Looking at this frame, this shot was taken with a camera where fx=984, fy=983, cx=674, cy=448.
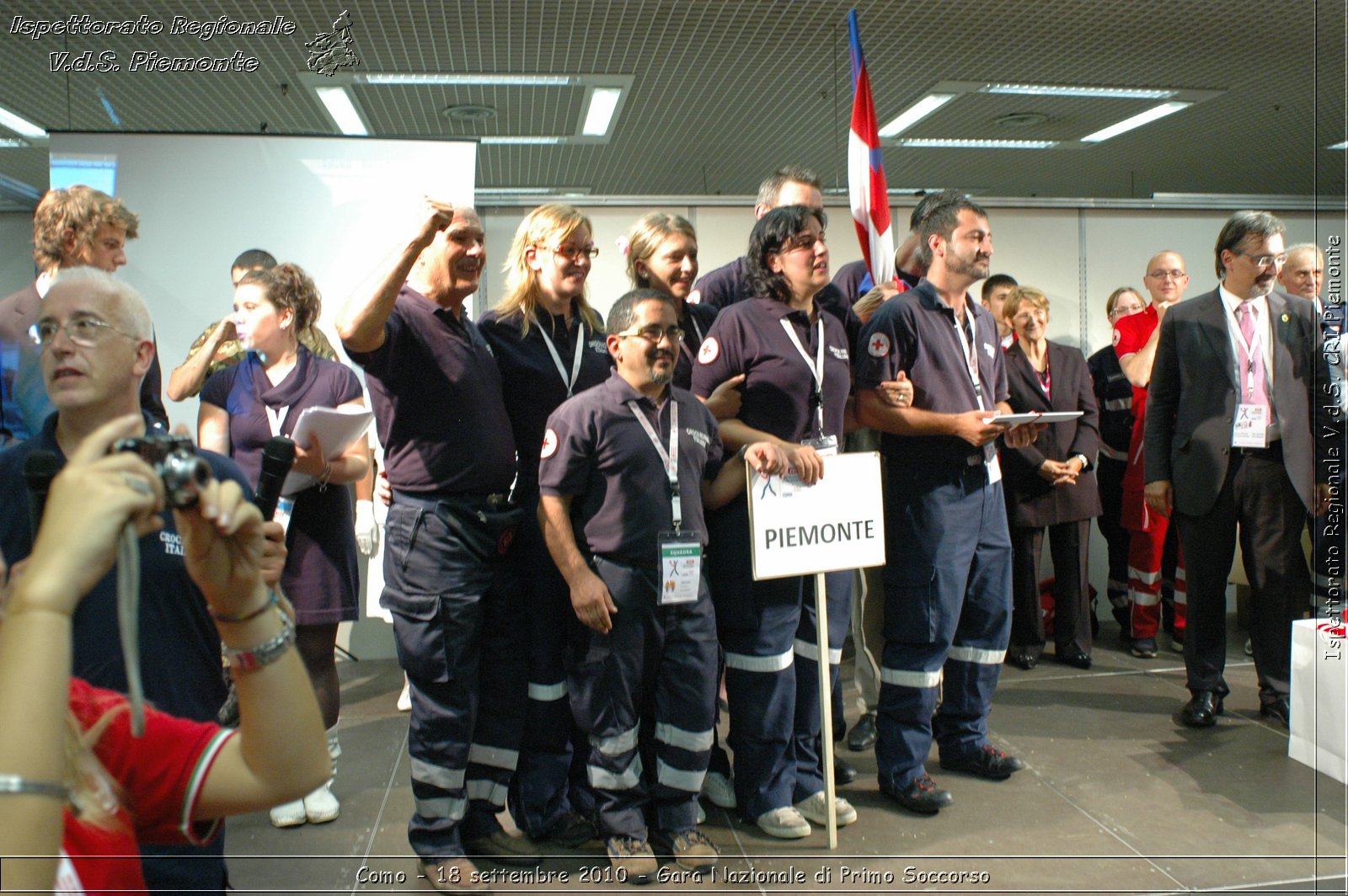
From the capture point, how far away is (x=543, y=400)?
9.10 feet

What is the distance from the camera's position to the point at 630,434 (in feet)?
8.39

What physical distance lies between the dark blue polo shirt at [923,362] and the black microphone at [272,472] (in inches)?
88.6

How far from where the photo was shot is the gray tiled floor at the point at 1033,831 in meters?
2.52

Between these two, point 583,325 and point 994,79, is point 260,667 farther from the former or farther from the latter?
point 994,79

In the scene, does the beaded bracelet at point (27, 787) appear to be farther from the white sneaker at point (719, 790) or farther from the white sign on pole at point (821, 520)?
the white sneaker at point (719, 790)

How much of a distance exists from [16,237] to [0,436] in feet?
3.06

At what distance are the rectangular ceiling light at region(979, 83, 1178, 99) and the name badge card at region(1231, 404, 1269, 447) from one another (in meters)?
4.43

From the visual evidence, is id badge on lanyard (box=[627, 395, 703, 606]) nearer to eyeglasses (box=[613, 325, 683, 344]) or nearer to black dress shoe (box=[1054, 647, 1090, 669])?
eyeglasses (box=[613, 325, 683, 344])

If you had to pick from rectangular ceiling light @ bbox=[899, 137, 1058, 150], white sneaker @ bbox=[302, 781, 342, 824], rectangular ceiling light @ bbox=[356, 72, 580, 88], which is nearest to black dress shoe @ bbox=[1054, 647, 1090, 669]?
white sneaker @ bbox=[302, 781, 342, 824]

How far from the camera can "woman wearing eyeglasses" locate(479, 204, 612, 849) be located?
2676mm

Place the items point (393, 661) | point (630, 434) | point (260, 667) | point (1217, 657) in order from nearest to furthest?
point (260, 667)
point (630, 434)
point (1217, 657)
point (393, 661)

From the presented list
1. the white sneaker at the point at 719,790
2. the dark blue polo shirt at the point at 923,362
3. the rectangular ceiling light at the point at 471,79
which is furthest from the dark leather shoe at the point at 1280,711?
the rectangular ceiling light at the point at 471,79

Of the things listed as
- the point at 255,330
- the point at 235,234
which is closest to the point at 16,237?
the point at 255,330

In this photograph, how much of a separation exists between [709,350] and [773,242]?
378mm
